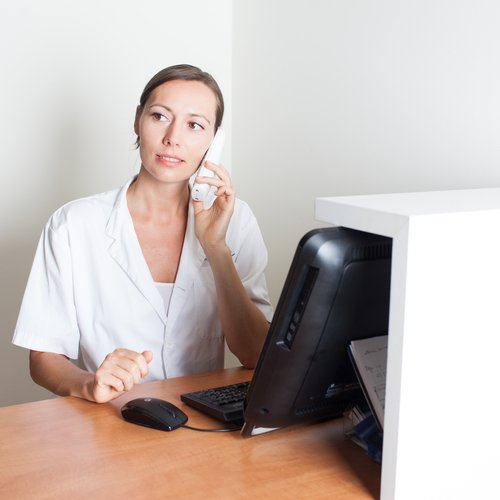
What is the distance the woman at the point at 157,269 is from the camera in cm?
166

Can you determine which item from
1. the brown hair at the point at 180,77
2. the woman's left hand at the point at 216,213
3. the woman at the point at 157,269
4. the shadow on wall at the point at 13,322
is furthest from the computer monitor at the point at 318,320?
the shadow on wall at the point at 13,322

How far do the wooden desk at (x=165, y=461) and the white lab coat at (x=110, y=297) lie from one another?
1.22 ft

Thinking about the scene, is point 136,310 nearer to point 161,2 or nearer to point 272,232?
point 272,232

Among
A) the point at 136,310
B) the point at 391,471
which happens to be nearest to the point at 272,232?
the point at 136,310

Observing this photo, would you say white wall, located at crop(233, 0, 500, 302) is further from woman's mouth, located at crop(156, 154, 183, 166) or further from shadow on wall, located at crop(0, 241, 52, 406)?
shadow on wall, located at crop(0, 241, 52, 406)

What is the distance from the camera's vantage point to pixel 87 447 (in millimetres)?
1124

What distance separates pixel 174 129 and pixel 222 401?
761mm

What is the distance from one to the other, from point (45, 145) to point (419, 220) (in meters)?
1.88

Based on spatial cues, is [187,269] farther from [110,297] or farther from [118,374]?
[118,374]

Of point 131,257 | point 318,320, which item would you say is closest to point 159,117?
point 131,257

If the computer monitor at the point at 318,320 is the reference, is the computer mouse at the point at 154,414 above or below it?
below

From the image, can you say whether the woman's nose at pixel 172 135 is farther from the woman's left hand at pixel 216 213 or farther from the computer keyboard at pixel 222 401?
the computer keyboard at pixel 222 401

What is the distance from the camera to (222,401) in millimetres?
1272

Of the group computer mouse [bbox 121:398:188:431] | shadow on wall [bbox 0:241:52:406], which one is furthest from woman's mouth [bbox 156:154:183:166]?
shadow on wall [bbox 0:241:52:406]
